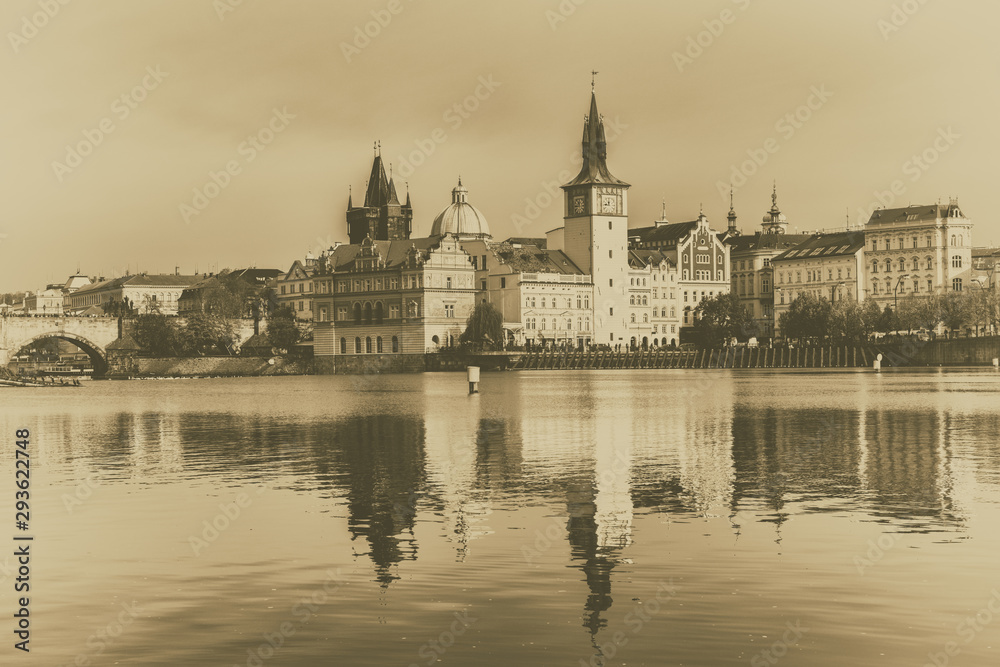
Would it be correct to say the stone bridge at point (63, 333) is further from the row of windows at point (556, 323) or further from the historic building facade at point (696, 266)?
the historic building facade at point (696, 266)

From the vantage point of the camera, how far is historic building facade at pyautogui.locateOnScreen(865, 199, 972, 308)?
168 m

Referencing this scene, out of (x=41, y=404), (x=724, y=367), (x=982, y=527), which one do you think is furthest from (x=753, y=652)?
(x=724, y=367)

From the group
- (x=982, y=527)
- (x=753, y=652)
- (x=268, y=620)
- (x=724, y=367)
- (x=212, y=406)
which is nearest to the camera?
(x=753, y=652)

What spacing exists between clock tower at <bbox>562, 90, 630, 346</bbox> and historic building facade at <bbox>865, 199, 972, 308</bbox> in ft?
103

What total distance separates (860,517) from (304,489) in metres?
10.9

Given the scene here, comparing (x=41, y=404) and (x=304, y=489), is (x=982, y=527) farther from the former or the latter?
(x=41, y=404)

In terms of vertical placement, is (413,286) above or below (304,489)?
above

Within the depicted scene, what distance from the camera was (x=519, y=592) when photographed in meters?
16.5

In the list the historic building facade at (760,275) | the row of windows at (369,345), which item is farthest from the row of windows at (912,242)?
the row of windows at (369,345)

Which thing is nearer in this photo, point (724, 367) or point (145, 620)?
point (145, 620)

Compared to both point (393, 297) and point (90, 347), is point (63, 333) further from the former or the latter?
point (393, 297)
